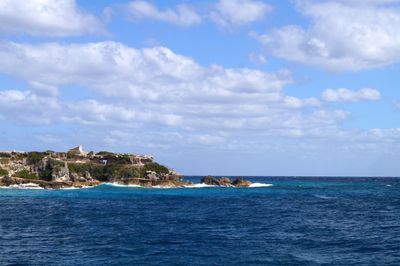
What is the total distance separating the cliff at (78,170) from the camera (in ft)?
546

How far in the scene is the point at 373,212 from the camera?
83188 millimetres

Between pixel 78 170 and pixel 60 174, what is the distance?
484 inches

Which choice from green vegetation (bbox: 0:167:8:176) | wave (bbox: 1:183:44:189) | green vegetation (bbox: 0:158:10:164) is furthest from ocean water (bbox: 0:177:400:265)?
green vegetation (bbox: 0:158:10:164)

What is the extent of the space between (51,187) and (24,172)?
1794 centimetres

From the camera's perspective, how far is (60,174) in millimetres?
168375

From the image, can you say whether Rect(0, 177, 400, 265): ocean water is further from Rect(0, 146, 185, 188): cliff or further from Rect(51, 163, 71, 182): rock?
Rect(0, 146, 185, 188): cliff

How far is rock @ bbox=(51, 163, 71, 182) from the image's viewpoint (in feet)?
546

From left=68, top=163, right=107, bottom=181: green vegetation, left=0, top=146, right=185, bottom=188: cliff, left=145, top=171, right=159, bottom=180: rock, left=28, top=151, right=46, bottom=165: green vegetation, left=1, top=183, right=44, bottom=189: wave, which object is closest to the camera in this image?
left=1, top=183, right=44, bottom=189: wave

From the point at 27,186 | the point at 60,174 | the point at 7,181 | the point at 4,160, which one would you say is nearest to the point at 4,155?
the point at 4,160

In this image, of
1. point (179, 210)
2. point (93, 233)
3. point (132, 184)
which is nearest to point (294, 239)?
point (93, 233)

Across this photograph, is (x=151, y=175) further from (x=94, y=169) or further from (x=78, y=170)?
(x=78, y=170)

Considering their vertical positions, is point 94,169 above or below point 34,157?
below

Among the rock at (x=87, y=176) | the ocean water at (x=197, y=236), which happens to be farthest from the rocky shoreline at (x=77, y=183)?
the ocean water at (x=197, y=236)

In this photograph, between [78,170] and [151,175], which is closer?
[78,170]
